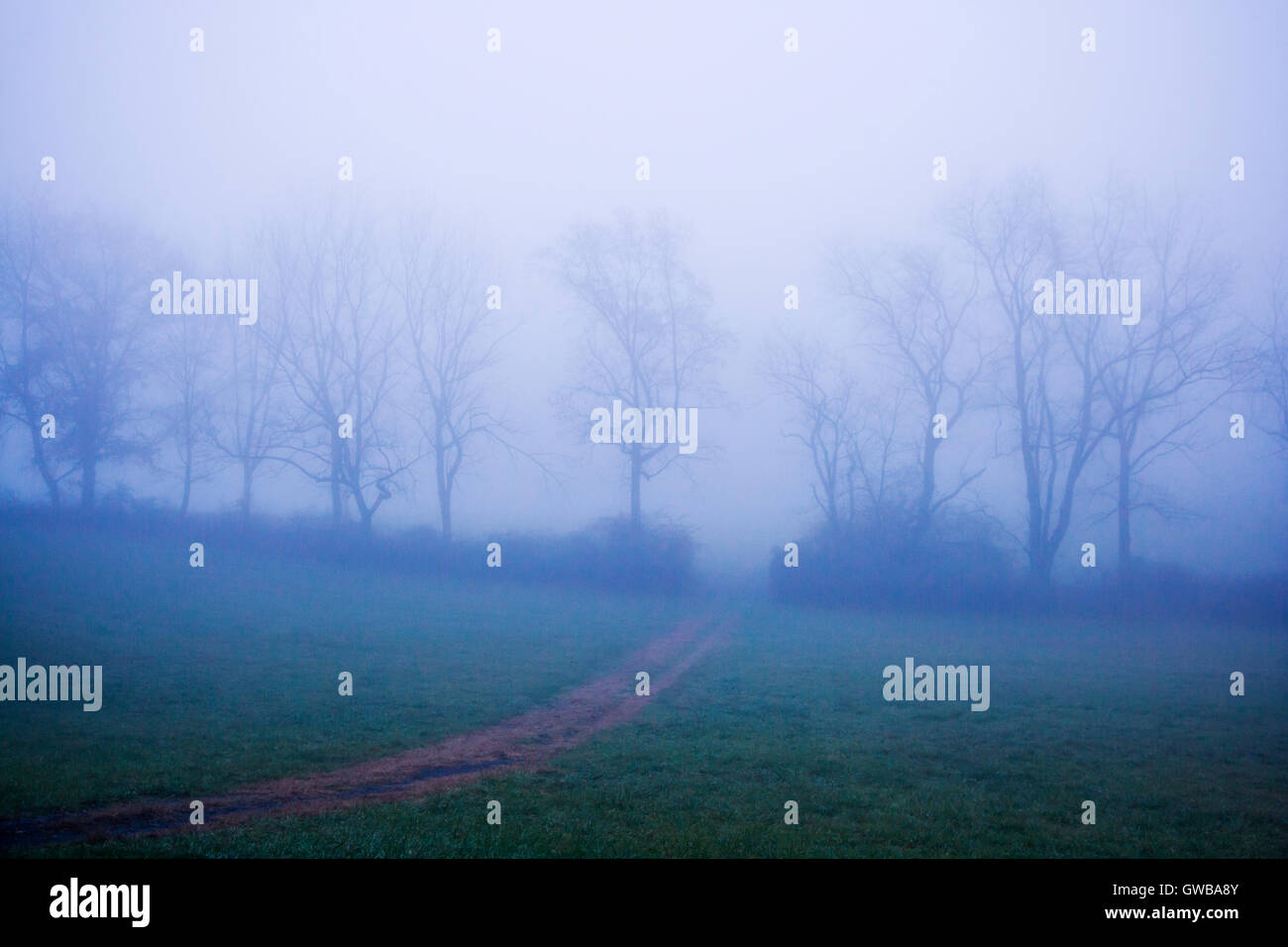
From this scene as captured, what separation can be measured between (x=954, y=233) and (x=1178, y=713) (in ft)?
139

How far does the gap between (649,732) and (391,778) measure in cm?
598

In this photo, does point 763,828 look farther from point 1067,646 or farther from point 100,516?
point 100,516

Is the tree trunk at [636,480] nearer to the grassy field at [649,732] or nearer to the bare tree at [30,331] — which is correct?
the grassy field at [649,732]

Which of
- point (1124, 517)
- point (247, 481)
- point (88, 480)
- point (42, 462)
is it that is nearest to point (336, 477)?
point (247, 481)

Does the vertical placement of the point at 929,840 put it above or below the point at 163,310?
below

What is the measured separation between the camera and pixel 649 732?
16891 millimetres

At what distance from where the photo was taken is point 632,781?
12.9 metres

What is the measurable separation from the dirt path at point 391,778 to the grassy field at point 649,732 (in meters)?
0.44

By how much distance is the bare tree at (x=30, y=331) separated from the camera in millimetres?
42938

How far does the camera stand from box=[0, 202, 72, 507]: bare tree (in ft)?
141

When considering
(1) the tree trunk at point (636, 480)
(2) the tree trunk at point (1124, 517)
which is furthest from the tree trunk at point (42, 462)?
(2) the tree trunk at point (1124, 517)
